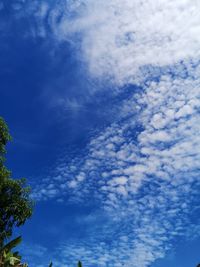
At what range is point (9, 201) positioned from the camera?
3338 centimetres

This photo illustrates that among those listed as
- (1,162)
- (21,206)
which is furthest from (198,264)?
(1,162)

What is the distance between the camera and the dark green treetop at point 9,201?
108 feet

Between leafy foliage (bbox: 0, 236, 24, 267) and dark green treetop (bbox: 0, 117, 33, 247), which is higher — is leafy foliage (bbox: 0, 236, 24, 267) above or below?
below

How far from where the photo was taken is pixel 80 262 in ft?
87.2

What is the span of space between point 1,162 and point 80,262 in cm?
1142

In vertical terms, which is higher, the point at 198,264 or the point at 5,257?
the point at 198,264

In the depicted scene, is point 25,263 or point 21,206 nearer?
point 25,263

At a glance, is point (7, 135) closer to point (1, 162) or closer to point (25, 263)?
Answer: point (1, 162)

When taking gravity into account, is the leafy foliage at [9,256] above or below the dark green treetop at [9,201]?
below

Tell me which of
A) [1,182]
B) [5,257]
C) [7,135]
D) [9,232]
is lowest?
[5,257]

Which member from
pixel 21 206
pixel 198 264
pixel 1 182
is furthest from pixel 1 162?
pixel 198 264

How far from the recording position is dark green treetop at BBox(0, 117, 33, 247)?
33062 millimetres

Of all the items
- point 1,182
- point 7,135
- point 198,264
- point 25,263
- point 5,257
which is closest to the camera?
point 5,257

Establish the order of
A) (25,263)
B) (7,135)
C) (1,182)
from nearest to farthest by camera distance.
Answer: (25,263) < (1,182) < (7,135)
